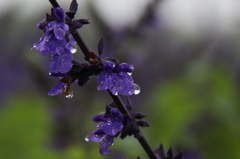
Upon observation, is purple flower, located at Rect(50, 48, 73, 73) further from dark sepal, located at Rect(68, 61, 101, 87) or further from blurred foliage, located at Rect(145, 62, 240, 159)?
blurred foliage, located at Rect(145, 62, 240, 159)

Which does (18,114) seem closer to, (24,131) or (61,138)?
(24,131)

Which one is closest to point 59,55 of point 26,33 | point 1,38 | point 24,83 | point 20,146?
point 20,146

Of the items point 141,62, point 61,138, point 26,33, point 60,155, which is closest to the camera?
point 61,138

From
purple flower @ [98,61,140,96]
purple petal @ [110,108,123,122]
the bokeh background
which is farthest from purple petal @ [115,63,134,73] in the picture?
the bokeh background

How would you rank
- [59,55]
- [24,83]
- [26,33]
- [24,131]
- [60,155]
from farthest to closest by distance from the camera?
[26,33]
[24,83]
[24,131]
[60,155]
[59,55]

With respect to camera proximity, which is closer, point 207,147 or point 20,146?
point 207,147

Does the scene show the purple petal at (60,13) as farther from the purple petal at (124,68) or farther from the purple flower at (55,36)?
the purple petal at (124,68)

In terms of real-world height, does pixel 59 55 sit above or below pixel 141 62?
above
